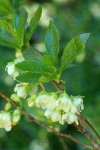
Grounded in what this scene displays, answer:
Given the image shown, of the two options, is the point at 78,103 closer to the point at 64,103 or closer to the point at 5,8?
the point at 64,103

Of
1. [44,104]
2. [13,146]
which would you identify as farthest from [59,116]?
[13,146]

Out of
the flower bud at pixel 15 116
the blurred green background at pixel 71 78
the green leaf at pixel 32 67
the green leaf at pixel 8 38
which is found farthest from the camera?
the blurred green background at pixel 71 78

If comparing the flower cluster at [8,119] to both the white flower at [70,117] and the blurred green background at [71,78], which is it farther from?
the blurred green background at [71,78]

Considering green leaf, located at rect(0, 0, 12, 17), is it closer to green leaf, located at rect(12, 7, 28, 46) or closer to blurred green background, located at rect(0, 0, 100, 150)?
green leaf, located at rect(12, 7, 28, 46)

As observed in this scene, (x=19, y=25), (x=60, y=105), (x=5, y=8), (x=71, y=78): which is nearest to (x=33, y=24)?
(x=19, y=25)

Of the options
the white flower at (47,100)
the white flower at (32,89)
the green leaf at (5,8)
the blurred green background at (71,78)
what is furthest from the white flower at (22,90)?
the blurred green background at (71,78)

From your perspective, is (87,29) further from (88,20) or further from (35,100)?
(35,100)
